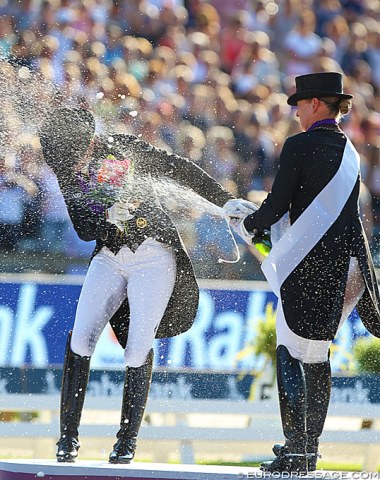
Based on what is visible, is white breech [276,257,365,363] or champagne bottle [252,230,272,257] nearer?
white breech [276,257,365,363]

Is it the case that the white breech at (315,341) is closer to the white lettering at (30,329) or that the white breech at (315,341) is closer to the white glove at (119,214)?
the white glove at (119,214)

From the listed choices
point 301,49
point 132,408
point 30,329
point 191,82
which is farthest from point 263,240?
point 301,49

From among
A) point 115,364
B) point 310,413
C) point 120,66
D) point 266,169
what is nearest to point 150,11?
point 120,66

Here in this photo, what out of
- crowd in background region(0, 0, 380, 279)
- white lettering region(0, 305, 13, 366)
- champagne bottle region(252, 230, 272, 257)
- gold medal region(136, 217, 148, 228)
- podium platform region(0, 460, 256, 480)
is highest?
crowd in background region(0, 0, 380, 279)

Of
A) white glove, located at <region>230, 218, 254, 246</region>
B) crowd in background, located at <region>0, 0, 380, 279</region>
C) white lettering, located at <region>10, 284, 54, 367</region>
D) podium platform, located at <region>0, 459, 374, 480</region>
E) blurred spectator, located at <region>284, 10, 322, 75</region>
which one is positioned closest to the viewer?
podium platform, located at <region>0, 459, 374, 480</region>

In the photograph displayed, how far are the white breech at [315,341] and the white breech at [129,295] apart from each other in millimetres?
628

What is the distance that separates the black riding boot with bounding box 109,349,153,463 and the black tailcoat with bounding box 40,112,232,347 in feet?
0.66

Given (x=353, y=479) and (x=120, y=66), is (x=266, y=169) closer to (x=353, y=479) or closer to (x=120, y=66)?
(x=120, y=66)

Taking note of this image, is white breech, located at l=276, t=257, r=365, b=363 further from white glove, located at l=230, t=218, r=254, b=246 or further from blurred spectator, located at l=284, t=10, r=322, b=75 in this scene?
blurred spectator, located at l=284, t=10, r=322, b=75

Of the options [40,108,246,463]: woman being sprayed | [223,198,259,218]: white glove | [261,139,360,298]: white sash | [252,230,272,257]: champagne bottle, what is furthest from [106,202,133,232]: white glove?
[261,139,360,298]: white sash

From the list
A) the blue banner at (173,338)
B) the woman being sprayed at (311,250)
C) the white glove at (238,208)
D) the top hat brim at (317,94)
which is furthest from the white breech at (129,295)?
the blue banner at (173,338)

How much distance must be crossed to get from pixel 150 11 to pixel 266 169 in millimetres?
1861

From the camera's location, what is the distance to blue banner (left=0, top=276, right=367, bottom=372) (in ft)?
22.8

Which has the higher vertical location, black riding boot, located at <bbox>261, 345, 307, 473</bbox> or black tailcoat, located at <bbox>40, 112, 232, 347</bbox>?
black tailcoat, located at <bbox>40, 112, 232, 347</bbox>
